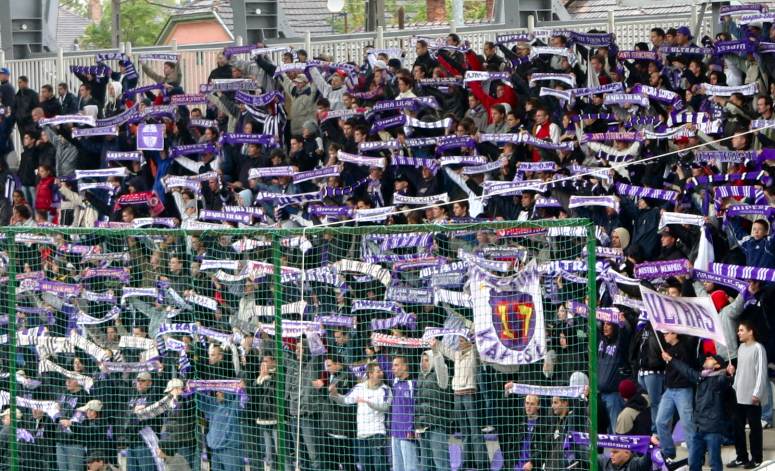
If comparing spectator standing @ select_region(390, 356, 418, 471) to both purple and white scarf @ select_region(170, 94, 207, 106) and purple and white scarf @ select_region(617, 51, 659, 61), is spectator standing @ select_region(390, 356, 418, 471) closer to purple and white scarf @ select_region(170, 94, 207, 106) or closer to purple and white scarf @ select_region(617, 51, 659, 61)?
purple and white scarf @ select_region(617, 51, 659, 61)

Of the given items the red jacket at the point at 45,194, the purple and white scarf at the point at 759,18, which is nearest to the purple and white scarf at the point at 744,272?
the purple and white scarf at the point at 759,18

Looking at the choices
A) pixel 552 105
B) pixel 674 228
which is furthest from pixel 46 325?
pixel 552 105

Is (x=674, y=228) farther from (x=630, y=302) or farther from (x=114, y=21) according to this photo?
(x=114, y=21)

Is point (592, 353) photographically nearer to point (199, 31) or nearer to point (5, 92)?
point (5, 92)

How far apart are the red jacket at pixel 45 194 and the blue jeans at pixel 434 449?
11691 millimetres

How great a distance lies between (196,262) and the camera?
13.2 meters

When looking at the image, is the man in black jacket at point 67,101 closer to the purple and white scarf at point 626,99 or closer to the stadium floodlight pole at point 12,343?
the purple and white scarf at point 626,99

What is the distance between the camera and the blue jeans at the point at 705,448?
1355cm

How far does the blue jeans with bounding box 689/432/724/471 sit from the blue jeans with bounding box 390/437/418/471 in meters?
3.10

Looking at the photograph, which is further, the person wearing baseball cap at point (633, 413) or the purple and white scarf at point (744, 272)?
the purple and white scarf at point (744, 272)

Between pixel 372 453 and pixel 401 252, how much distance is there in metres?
1.84

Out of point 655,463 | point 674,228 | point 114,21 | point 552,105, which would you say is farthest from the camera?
point 114,21

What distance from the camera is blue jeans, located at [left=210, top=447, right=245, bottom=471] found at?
12.9m

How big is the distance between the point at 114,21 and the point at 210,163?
27.5m
